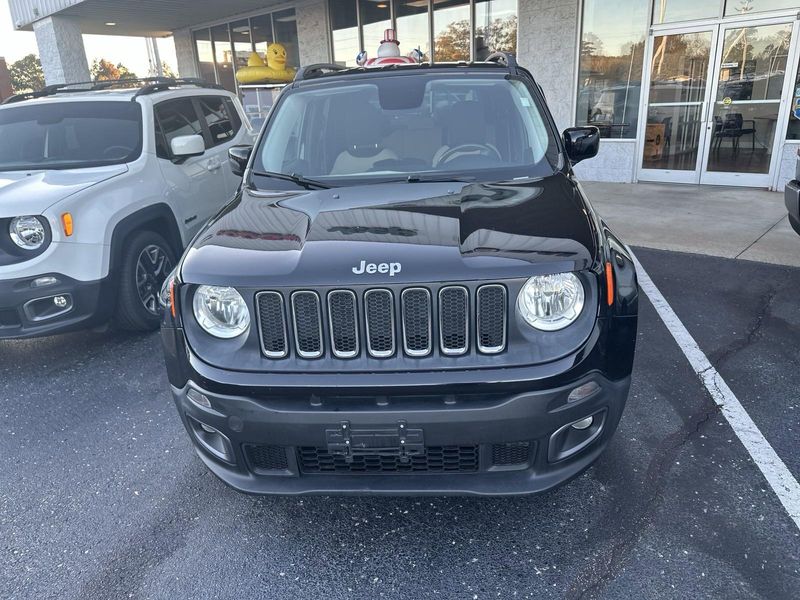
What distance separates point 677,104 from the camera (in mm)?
9742

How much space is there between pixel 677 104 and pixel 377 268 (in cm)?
938

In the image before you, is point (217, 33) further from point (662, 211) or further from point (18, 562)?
point (18, 562)

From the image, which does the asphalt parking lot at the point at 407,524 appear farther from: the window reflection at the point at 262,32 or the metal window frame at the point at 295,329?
the window reflection at the point at 262,32

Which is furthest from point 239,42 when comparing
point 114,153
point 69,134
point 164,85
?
point 114,153

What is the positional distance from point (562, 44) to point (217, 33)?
35.6 ft

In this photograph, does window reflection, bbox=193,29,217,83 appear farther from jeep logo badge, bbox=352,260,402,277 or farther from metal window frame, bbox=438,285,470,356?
metal window frame, bbox=438,285,470,356

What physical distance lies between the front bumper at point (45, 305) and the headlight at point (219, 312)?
7.34 ft

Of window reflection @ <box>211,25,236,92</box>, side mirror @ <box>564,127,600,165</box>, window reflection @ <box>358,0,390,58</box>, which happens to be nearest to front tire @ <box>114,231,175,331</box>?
side mirror @ <box>564,127,600,165</box>

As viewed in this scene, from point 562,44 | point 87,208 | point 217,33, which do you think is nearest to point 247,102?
point 217,33

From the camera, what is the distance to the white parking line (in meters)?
2.69

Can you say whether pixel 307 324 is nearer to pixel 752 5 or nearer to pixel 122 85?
pixel 122 85

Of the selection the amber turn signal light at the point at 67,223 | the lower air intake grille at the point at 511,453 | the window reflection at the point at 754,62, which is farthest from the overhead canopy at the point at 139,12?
the lower air intake grille at the point at 511,453

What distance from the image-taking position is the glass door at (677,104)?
9.43 meters

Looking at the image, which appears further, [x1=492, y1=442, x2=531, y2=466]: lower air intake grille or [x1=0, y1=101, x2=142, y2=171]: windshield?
[x1=0, y1=101, x2=142, y2=171]: windshield
